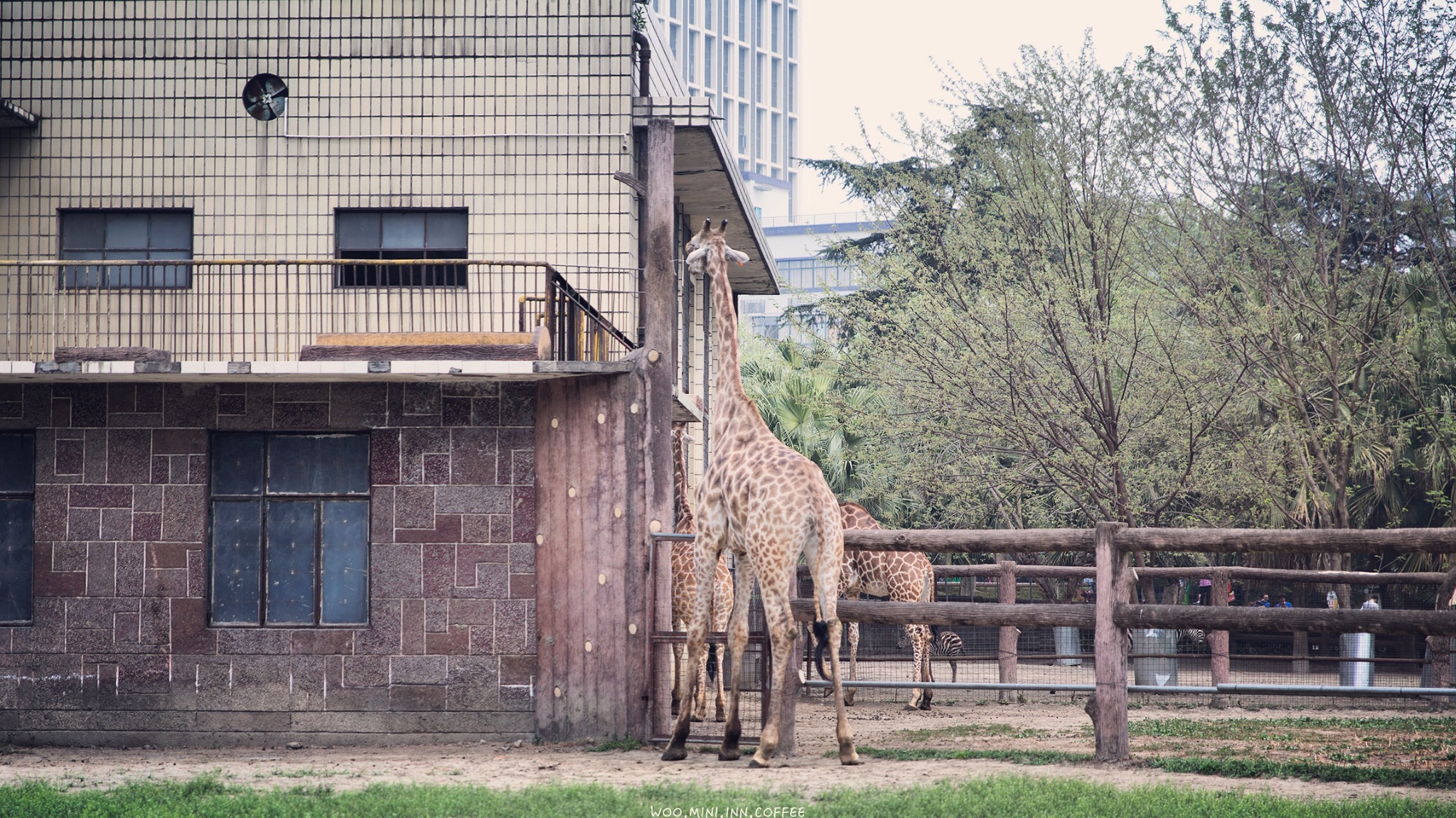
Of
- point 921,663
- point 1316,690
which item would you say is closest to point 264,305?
point 921,663

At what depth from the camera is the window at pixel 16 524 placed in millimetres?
12367

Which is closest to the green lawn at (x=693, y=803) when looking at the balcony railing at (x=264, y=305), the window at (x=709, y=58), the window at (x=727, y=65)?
the balcony railing at (x=264, y=305)

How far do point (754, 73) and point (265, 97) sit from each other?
10703 centimetres

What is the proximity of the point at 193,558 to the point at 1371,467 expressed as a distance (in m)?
14.8

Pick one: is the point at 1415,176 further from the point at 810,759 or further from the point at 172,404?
the point at 172,404

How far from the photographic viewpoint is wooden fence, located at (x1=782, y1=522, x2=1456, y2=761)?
350 inches

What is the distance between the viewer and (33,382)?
12211 millimetres

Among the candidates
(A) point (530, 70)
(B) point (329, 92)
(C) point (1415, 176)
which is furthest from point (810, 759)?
(C) point (1415, 176)

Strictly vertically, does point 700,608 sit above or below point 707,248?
below

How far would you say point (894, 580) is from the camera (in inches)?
611

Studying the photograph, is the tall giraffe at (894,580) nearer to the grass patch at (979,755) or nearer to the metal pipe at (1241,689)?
the grass patch at (979,755)

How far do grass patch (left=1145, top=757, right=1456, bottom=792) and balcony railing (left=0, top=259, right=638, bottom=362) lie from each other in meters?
6.97

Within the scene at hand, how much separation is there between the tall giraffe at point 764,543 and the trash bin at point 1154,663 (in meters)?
6.92

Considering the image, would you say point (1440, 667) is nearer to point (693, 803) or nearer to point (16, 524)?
point (693, 803)
